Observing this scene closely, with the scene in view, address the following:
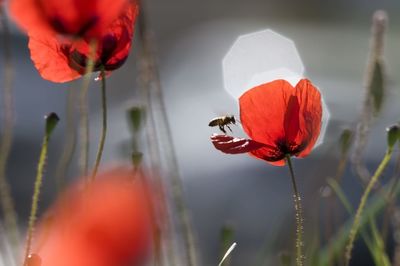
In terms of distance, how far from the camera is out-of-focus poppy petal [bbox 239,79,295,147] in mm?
646

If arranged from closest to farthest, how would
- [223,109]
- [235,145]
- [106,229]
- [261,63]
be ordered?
1. [106,229]
2. [235,145]
3. [223,109]
4. [261,63]

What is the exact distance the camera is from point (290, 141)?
67 centimetres

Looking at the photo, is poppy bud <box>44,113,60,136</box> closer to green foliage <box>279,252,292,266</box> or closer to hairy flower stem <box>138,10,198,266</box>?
hairy flower stem <box>138,10,198,266</box>

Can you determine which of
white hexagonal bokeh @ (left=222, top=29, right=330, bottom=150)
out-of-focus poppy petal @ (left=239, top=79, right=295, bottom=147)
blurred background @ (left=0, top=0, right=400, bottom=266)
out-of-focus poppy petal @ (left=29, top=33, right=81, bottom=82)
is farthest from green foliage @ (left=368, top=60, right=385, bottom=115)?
white hexagonal bokeh @ (left=222, top=29, right=330, bottom=150)

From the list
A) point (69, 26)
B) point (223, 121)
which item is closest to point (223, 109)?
point (223, 121)

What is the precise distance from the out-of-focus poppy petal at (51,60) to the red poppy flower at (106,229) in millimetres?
148

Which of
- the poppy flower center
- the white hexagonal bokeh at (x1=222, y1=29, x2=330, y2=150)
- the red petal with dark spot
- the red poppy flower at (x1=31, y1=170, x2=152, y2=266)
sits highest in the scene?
the white hexagonal bokeh at (x1=222, y1=29, x2=330, y2=150)

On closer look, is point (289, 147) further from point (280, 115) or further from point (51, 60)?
point (51, 60)

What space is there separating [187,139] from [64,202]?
9.02 feet

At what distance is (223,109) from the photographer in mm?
2854

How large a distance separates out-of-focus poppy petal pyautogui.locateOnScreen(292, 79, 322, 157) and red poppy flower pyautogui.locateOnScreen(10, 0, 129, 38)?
0.15m

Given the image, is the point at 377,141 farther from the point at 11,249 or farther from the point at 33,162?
the point at 11,249

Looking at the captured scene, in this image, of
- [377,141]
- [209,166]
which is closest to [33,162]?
[209,166]

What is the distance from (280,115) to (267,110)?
11 millimetres
